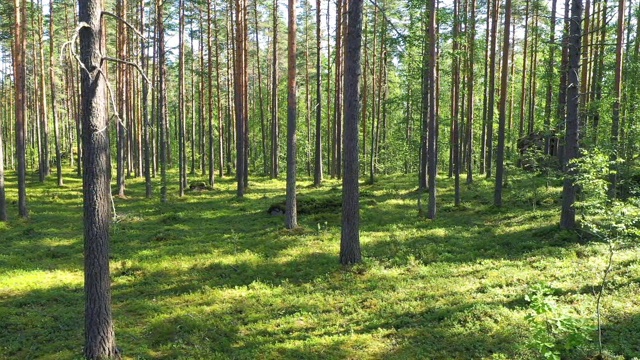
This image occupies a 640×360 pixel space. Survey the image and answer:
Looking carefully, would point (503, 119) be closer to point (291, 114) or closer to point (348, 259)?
point (291, 114)

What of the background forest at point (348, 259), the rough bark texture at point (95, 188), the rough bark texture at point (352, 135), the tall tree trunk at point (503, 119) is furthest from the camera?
the tall tree trunk at point (503, 119)

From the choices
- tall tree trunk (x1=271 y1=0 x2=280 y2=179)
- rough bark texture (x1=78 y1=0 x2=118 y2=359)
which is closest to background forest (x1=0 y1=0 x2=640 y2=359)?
rough bark texture (x1=78 y1=0 x2=118 y2=359)

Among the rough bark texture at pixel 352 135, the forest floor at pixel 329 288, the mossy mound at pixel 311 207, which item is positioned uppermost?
the rough bark texture at pixel 352 135

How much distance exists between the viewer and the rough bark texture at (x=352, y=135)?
11156 millimetres

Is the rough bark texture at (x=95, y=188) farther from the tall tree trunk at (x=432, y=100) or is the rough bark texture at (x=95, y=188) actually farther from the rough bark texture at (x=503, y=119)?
the rough bark texture at (x=503, y=119)

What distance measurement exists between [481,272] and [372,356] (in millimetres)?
5181

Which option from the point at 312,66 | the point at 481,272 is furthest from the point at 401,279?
the point at 312,66

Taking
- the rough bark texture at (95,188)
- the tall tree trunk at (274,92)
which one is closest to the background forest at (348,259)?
the rough bark texture at (95,188)

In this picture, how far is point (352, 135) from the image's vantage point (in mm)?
11570

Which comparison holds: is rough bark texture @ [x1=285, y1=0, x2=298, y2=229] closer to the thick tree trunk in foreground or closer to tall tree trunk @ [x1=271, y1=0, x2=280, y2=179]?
the thick tree trunk in foreground

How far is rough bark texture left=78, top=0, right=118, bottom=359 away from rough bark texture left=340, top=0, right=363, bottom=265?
6386mm

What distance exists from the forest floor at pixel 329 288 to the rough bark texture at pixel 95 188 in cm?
94

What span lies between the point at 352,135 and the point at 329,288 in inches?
167

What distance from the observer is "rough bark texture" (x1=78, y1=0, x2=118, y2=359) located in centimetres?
657
